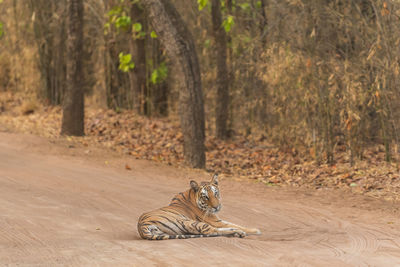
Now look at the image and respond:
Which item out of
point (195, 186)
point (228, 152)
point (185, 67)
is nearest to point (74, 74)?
point (185, 67)

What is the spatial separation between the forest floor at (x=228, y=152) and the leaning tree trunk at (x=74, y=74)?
512mm

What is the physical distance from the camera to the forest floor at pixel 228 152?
39.8 feet

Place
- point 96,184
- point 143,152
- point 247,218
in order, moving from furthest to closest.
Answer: point 143,152 < point 96,184 < point 247,218

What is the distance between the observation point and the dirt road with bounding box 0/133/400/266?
5.69m

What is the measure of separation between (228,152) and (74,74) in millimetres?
4725

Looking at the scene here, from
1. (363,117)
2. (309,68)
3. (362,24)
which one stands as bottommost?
(363,117)

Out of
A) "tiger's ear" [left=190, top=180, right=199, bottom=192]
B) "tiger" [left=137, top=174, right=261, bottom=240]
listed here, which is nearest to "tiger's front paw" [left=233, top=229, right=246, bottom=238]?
"tiger" [left=137, top=174, right=261, bottom=240]

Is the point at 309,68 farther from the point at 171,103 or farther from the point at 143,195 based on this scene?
the point at 171,103

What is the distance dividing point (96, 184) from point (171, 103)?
33.7 ft

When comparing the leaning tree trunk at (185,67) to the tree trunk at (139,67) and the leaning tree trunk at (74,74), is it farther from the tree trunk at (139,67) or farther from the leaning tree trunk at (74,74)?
the tree trunk at (139,67)

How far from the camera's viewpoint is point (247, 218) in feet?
27.4

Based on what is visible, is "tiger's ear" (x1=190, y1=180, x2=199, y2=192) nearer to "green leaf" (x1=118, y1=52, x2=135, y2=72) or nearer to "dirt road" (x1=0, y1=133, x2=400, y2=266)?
"dirt road" (x1=0, y1=133, x2=400, y2=266)

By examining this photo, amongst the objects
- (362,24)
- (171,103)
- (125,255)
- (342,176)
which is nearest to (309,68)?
(362,24)

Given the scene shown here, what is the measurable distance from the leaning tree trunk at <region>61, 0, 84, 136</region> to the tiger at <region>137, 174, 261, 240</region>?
10.2 metres
